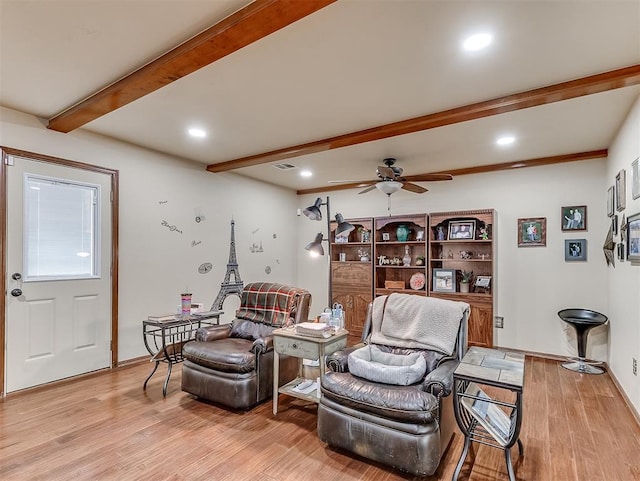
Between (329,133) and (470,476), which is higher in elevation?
(329,133)

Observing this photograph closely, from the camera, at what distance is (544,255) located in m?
4.77

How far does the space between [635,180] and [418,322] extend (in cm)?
211

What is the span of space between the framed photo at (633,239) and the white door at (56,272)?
16.5 feet

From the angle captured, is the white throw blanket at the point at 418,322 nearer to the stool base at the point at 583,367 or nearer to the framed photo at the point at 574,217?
the stool base at the point at 583,367

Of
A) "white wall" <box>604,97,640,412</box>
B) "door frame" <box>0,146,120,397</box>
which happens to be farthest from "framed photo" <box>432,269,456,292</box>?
"door frame" <box>0,146,120,397</box>

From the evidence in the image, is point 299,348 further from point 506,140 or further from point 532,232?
point 532,232

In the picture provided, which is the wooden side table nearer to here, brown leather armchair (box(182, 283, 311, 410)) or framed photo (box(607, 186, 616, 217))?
brown leather armchair (box(182, 283, 311, 410))

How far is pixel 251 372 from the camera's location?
10.0 feet

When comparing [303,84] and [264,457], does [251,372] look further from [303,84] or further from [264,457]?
[303,84]

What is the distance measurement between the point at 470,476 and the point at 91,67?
3.72 m

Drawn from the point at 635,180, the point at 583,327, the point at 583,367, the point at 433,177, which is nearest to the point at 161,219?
the point at 433,177

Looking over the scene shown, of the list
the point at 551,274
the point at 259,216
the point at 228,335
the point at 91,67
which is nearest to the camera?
the point at 91,67

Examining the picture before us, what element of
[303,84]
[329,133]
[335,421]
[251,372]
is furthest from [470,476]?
[329,133]

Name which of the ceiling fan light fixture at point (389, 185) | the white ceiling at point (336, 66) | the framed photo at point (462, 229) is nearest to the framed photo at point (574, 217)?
the white ceiling at point (336, 66)
